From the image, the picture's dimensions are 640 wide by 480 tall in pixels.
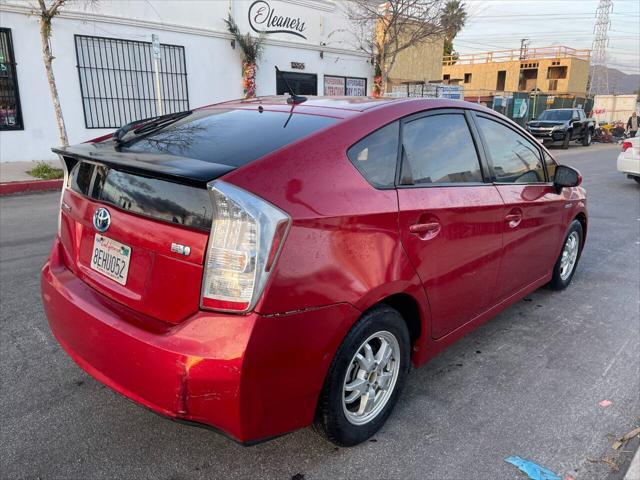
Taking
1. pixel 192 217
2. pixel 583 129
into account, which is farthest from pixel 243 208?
pixel 583 129

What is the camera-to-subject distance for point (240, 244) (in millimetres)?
1874

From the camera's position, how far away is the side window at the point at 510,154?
10.8 ft

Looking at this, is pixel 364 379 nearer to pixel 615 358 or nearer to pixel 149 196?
pixel 149 196

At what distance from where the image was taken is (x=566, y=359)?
11.3ft

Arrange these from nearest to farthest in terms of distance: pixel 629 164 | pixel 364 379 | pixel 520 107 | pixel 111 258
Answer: pixel 111 258, pixel 364 379, pixel 629 164, pixel 520 107

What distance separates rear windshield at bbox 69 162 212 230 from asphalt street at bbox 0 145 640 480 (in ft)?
3.81

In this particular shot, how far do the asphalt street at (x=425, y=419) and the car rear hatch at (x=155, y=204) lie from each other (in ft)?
2.55

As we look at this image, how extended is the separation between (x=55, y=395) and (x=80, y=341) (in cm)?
77

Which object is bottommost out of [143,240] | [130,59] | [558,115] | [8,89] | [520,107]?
[558,115]

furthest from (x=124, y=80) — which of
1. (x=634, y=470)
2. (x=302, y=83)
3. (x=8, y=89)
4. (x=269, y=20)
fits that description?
(x=634, y=470)

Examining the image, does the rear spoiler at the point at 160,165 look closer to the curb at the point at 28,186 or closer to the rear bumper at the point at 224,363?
the rear bumper at the point at 224,363

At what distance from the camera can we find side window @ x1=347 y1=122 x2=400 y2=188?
2336mm

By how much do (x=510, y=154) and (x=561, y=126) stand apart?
72.9ft

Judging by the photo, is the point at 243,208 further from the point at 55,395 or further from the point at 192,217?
the point at 55,395
